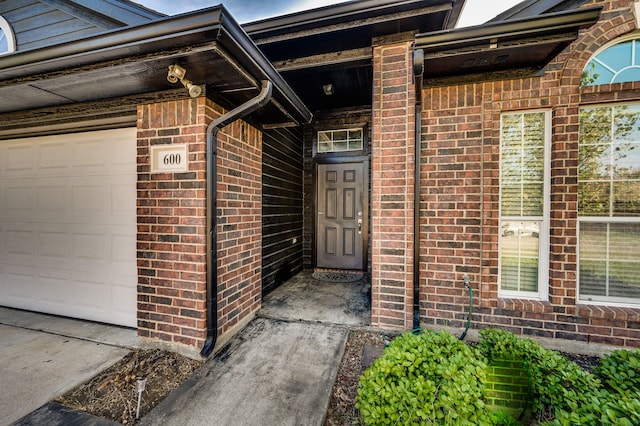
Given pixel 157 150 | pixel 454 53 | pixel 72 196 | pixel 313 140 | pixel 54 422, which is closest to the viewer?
pixel 54 422

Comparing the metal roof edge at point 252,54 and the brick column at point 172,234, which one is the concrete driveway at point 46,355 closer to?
the brick column at point 172,234

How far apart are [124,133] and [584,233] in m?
4.65

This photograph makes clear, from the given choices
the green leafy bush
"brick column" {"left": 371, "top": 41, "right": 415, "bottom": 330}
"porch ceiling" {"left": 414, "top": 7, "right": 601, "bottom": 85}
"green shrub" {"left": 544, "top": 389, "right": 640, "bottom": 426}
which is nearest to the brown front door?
"brick column" {"left": 371, "top": 41, "right": 415, "bottom": 330}

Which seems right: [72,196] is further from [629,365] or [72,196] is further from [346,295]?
[629,365]

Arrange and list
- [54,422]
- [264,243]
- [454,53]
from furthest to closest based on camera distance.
Answer: 1. [264,243]
2. [454,53]
3. [54,422]

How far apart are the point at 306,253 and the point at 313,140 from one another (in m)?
2.27

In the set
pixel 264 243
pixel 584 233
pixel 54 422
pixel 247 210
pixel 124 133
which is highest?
pixel 124 133

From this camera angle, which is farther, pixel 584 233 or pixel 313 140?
pixel 313 140

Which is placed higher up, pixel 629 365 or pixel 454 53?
pixel 454 53

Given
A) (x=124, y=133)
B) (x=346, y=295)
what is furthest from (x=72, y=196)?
(x=346, y=295)

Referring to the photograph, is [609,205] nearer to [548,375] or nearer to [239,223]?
[548,375]

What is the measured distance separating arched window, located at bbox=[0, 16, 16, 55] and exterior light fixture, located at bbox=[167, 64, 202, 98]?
9.77 feet

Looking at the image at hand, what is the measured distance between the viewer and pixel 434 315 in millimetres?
2635

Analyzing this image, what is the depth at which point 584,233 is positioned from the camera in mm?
2443
